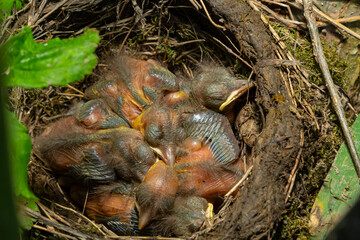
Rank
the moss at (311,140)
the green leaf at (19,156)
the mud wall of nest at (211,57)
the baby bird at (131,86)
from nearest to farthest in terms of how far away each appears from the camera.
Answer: the green leaf at (19,156) → the mud wall of nest at (211,57) → the moss at (311,140) → the baby bird at (131,86)

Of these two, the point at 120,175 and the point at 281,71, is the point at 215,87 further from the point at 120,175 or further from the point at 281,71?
the point at 120,175

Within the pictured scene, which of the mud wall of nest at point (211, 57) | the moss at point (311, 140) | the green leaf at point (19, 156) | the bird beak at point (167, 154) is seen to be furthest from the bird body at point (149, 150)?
the green leaf at point (19, 156)

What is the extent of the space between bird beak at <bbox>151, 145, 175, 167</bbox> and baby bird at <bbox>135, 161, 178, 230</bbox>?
0.12m

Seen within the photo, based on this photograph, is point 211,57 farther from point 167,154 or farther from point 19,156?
point 19,156

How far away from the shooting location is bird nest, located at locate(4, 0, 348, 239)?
1.75m

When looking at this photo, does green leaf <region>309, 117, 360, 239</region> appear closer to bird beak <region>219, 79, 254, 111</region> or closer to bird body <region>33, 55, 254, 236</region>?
bird body <region>33, 55, 254, 236</region>

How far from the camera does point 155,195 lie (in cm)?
184

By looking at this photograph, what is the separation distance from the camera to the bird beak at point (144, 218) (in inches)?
72.2

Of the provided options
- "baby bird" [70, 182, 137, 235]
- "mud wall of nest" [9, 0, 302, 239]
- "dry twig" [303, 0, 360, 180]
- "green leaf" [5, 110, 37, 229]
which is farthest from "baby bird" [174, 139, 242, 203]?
"green leaf" [5, 110, 37, 229]

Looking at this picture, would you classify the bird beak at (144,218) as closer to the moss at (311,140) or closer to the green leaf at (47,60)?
the moss at (311,140)

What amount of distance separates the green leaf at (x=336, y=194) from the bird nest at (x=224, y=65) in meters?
0.21

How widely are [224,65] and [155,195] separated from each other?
3.04 ft

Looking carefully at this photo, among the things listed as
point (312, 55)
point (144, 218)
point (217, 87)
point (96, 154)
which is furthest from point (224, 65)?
point (144, 218)

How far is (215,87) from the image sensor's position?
213 centimetres
